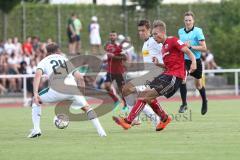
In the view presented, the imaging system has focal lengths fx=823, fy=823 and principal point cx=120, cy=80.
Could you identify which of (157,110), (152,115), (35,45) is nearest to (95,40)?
(35,45)

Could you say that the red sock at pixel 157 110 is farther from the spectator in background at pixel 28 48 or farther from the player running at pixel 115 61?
the spectator in background at pixel 28 48

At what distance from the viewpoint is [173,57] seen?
1595 cm

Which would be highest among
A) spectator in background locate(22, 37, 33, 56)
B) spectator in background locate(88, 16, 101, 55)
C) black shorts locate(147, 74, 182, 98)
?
spectator in background locate(88, 16, 101, 55)

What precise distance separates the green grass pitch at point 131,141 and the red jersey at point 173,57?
1.18m

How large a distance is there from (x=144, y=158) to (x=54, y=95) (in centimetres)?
417

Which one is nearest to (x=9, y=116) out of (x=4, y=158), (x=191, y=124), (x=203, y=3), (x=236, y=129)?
(x=191, y=124)

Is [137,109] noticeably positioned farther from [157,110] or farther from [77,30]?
[77,30]

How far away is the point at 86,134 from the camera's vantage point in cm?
1606

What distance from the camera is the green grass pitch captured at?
12.3 meters

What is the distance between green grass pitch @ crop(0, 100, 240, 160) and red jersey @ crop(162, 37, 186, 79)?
1.18 m

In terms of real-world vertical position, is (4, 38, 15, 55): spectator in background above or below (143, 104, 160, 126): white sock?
above

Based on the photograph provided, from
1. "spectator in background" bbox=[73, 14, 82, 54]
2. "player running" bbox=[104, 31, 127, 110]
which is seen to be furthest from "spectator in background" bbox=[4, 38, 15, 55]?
"player running" bbox=[104, 31, 127, 110]

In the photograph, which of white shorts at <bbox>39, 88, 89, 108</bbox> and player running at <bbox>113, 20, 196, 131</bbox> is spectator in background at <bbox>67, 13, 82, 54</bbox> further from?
white shorts at <bbox>39, 88, 89, 108</bbox>

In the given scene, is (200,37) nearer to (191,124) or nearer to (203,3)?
(191,124)
